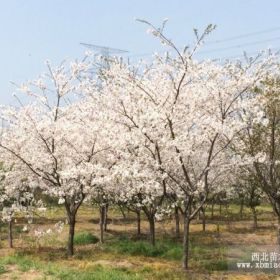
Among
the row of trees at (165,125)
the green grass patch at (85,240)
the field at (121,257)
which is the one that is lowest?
the field at (121,257)

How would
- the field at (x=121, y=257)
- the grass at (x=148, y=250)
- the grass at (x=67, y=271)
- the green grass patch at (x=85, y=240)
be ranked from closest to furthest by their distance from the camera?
the grass at (x=67, y=271)
the field at (x=121, y=257)
the grass at (x=148, y=250)
the green grass patch at (x=85, y=240)

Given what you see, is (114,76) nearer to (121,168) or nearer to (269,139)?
(121,168)

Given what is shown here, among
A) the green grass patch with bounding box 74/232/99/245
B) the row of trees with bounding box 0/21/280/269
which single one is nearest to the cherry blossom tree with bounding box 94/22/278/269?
the row of trees with bounding box 0/21/280/269

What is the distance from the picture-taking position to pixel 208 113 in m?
19.6

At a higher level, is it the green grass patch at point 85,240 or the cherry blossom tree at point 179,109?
the cherry blossom tree at point 179,109

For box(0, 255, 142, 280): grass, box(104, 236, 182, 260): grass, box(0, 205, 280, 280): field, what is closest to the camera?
box(0, 255, 142, 280): grass

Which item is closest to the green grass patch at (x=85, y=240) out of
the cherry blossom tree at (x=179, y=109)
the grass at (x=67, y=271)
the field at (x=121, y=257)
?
the field at (x=121, y=257)

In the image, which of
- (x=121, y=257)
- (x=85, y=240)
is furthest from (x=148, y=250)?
(x=85, y=240)

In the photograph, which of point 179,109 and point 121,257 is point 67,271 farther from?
point 179,109

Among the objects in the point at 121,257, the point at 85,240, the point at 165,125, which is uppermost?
the point at 165,125

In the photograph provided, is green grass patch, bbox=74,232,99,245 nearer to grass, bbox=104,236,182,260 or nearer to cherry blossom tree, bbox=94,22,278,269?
grass, bbox=104,236,182,260

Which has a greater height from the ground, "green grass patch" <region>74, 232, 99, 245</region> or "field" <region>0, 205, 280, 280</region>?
"green grass patch" <region>74, 232, 99, 245</region>

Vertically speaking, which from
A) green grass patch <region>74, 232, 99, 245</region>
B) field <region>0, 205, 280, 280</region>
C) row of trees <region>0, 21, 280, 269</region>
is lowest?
field <region>0, 205, 280, 280</region>

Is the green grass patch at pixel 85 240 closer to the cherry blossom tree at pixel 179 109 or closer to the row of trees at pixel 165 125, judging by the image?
the row of trees at pixel 165 125
